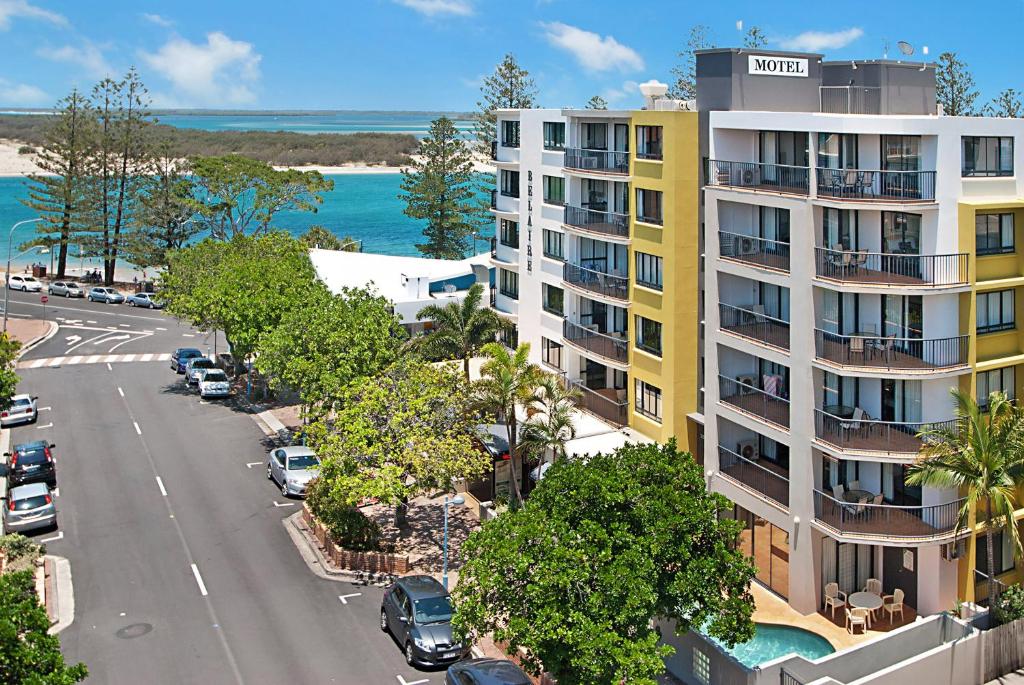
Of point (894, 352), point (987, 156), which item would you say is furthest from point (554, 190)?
point (987, 156)

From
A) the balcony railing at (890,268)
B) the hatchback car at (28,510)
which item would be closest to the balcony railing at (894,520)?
the balcony railing at (890,268)

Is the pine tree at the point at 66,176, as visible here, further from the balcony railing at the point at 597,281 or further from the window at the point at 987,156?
the window at the point at 987,156

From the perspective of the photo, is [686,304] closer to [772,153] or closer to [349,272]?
[772,153]

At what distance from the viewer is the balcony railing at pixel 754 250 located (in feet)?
117

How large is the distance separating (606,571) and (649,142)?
2007 cm

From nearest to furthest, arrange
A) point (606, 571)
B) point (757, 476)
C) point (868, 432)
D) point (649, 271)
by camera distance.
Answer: point (606, 571) → point (868, 432) → point (757, 476) → point (649, 271)

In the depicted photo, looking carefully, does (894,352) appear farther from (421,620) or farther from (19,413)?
(19,413)

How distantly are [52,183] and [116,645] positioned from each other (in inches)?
3126

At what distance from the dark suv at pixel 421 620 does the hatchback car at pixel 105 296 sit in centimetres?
7011

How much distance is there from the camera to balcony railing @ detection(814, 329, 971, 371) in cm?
3191

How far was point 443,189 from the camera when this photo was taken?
100438mm

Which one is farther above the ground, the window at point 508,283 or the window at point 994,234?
the window at point 994,234

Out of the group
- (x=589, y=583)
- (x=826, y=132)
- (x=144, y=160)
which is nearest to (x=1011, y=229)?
(x=826, y=132)

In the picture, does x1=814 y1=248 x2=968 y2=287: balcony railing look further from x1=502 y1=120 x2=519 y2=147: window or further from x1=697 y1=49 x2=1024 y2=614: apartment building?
x1=502 y1=120 x2=519 y2=147: window
